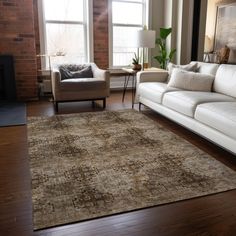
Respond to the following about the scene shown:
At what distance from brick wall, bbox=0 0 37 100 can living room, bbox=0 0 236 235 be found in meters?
0.02

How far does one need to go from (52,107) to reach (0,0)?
2.00 m

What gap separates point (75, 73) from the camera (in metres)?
4.59

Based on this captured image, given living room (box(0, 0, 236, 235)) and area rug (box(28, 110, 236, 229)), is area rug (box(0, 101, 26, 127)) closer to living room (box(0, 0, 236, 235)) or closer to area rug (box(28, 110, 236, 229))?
living room (box(0, 0, 236, 235))

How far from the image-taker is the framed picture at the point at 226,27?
6516 mm

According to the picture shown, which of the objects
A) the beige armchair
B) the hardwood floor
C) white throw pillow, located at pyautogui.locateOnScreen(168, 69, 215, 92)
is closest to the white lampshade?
the beige armchair

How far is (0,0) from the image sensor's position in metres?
4.45

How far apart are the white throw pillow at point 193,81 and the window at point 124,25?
2.55 m

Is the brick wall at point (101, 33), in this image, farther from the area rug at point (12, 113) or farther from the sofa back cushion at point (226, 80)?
the sofa back cushion at point (226, 80)

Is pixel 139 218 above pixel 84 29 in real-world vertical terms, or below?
below

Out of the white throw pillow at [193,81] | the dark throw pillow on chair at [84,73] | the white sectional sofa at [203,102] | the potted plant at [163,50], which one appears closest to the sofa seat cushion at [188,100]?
the white sectional sofa at [203,102]

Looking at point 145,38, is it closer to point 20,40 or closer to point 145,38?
point 145,38

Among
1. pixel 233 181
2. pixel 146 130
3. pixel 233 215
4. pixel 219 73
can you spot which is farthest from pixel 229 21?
pixel 233 215

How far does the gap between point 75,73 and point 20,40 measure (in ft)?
3.81

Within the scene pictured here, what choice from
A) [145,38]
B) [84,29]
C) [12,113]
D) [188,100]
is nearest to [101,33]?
[84,29]
